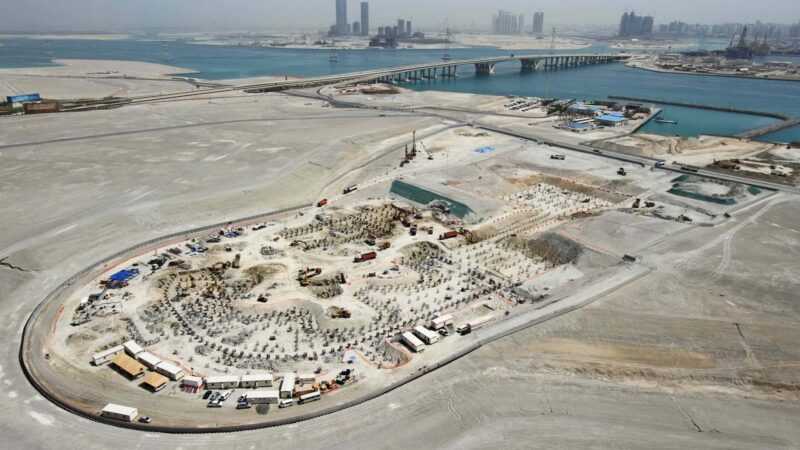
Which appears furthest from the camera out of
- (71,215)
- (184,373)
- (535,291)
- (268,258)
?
(71,215)

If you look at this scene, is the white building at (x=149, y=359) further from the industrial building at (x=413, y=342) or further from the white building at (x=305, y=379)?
the industrial building at (x=413, y=342)

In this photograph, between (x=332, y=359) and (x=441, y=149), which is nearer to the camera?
(x=332, y=359)

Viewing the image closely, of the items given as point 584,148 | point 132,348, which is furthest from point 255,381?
point 584,148

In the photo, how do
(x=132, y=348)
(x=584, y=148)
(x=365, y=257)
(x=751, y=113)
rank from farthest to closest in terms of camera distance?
1. (x=751, y=113)
2. (x=584, y=148)
3. (x=365, y=257)
4. (x=132, y=348)

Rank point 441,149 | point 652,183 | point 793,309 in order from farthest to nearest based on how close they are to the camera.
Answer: point 441,149
point 652,183
point 793,309

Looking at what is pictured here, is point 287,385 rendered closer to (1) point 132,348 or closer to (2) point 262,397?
(2) point 262,397

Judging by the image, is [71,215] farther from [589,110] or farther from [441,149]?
[589,110]

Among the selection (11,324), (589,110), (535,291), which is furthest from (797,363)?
(589,110)
